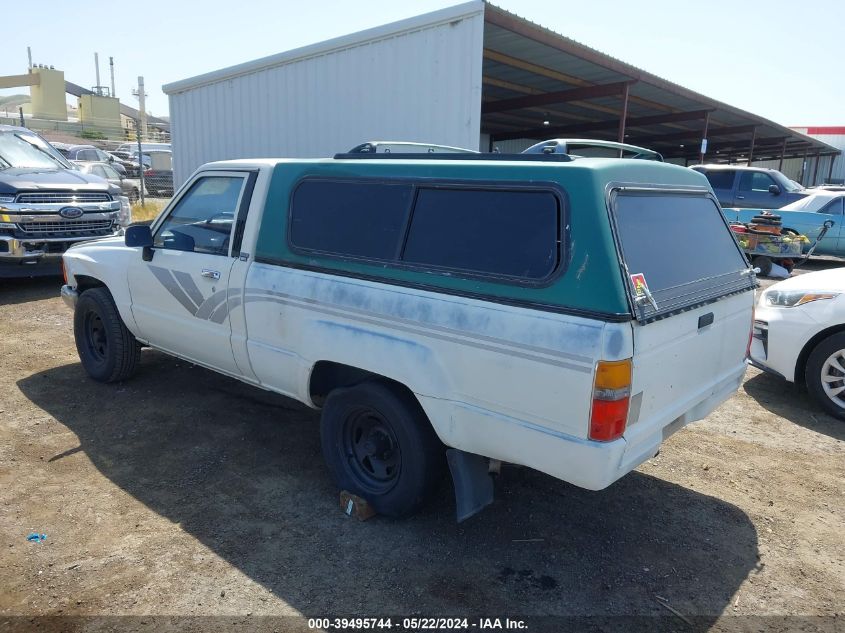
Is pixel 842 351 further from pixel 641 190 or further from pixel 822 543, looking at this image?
pixel 641 190

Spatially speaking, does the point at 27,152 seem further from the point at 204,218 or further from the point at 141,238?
the point at 204,218

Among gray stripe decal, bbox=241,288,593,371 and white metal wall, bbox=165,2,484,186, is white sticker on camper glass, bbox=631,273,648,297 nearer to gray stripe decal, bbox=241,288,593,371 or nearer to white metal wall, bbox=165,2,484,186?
gray stripe decal, bbox=241,288,593,371

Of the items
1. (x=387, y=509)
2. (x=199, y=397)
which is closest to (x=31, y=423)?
(x=199, y=397)

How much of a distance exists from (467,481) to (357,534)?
714mm

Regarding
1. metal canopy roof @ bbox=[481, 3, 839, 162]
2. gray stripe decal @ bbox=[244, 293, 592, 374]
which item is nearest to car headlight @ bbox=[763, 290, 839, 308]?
gray stripe decal @ bbox=[244, 293, 592, 374]

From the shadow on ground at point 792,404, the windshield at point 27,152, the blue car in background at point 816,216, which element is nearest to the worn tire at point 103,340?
the windshield at point 27,152

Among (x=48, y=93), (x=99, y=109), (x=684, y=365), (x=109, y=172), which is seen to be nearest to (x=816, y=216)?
(x=684, y=365)

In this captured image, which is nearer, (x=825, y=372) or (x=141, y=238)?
(x=141, y=238)

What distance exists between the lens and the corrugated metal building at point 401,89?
8086 millimetres

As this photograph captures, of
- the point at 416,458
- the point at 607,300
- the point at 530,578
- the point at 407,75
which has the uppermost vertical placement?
the point at 407,75

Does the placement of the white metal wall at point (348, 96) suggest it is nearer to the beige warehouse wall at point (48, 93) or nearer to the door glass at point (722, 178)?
the door glass at point (722, 178)

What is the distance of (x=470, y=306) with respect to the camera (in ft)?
9.43

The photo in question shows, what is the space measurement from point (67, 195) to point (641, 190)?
28.6 feet

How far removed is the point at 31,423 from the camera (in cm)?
464
